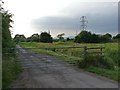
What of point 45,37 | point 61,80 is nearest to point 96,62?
point 61,80

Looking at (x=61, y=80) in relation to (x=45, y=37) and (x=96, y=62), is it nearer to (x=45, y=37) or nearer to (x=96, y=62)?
(x=96, y=62)

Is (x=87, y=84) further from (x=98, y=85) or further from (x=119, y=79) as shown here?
(x=119, y=79)

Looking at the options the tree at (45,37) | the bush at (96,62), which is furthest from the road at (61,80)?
the tree at (45,37)

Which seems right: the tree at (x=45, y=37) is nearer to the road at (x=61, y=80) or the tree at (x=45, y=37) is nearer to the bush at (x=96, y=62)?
the road at (x=61, y=80)

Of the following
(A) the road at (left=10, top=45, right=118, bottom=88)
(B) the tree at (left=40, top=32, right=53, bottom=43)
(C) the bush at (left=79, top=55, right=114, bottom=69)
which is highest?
(B) the tree at (left=40, top=32, right=53, bottom=43)

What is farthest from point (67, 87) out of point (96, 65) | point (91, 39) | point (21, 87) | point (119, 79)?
point (91, 39)

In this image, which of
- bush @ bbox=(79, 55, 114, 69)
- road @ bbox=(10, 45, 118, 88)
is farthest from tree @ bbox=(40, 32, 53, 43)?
bush @ bbox=(79, 55, 114, 69)

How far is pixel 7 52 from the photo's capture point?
22562 millimetres

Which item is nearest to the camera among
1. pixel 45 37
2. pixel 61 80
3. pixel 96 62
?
pixel 61 80

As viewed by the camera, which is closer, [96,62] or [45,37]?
[96,62]

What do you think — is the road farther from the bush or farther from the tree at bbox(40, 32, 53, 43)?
the tree at bbox(40, 32, 53, 43)

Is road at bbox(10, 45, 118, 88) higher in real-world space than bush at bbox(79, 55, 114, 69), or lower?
lower

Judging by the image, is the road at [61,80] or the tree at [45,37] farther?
the tree at [45,37]

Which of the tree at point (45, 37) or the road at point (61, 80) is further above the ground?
the tree at point (45, 37)
